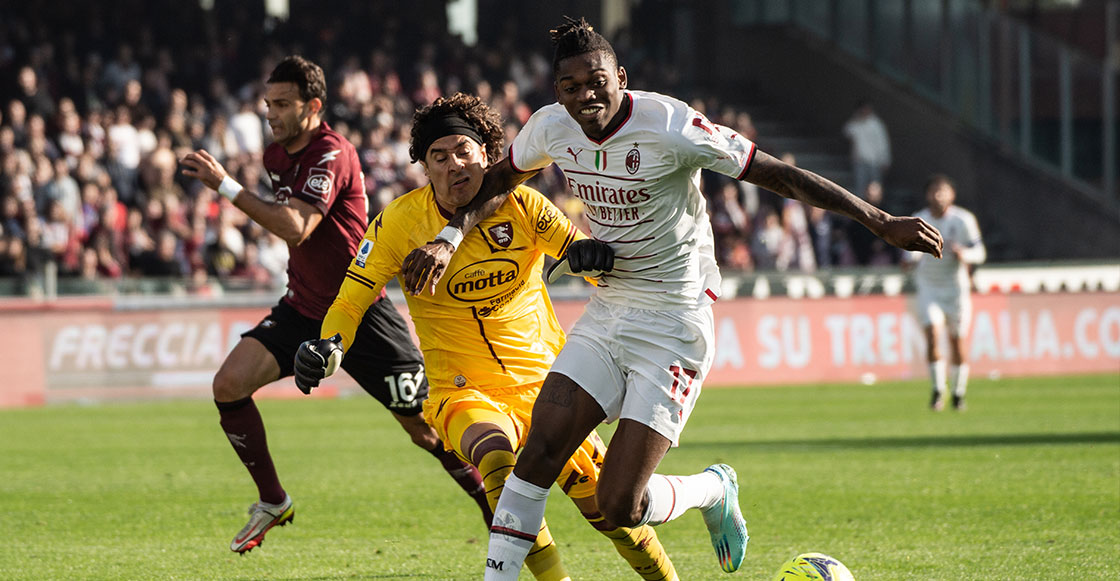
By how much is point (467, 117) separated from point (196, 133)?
1508 cm

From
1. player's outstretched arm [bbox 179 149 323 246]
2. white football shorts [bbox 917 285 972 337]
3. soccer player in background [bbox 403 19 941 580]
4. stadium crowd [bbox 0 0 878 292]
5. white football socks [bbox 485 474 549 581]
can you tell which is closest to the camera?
white football socks [bbox 485 474 549 581]

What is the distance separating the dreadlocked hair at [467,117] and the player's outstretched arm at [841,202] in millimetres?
1389

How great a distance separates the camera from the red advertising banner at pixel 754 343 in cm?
1750

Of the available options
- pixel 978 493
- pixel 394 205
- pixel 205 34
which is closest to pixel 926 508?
pixel 978 493

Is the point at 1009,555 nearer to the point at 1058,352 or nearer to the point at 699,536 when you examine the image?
the point at 699,536

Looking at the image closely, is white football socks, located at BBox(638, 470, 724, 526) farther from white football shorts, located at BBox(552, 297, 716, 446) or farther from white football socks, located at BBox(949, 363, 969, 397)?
white football socks, located at BBox(949, 363, 969, 397)

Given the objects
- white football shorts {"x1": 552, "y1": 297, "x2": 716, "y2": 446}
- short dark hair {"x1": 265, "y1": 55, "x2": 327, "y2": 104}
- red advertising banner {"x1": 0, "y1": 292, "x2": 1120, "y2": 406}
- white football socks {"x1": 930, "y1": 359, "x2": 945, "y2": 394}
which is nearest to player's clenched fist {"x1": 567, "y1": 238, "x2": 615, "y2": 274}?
white football shorts {"x1": 552, "y1": 297, "x2": 716, "y2": 446}

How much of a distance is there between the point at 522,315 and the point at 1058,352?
52.0 ft

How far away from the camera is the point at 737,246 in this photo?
73.3ft

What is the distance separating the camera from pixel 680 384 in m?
5.67

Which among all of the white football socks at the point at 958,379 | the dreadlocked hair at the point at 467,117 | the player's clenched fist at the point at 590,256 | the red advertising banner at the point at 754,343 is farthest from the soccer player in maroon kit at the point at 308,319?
the red advertising banner at the point at 754,343

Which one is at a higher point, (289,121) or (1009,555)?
(289,121)

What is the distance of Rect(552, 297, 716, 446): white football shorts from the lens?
5.60 metres

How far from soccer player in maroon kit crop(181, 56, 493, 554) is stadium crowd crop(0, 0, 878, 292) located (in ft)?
35.5
